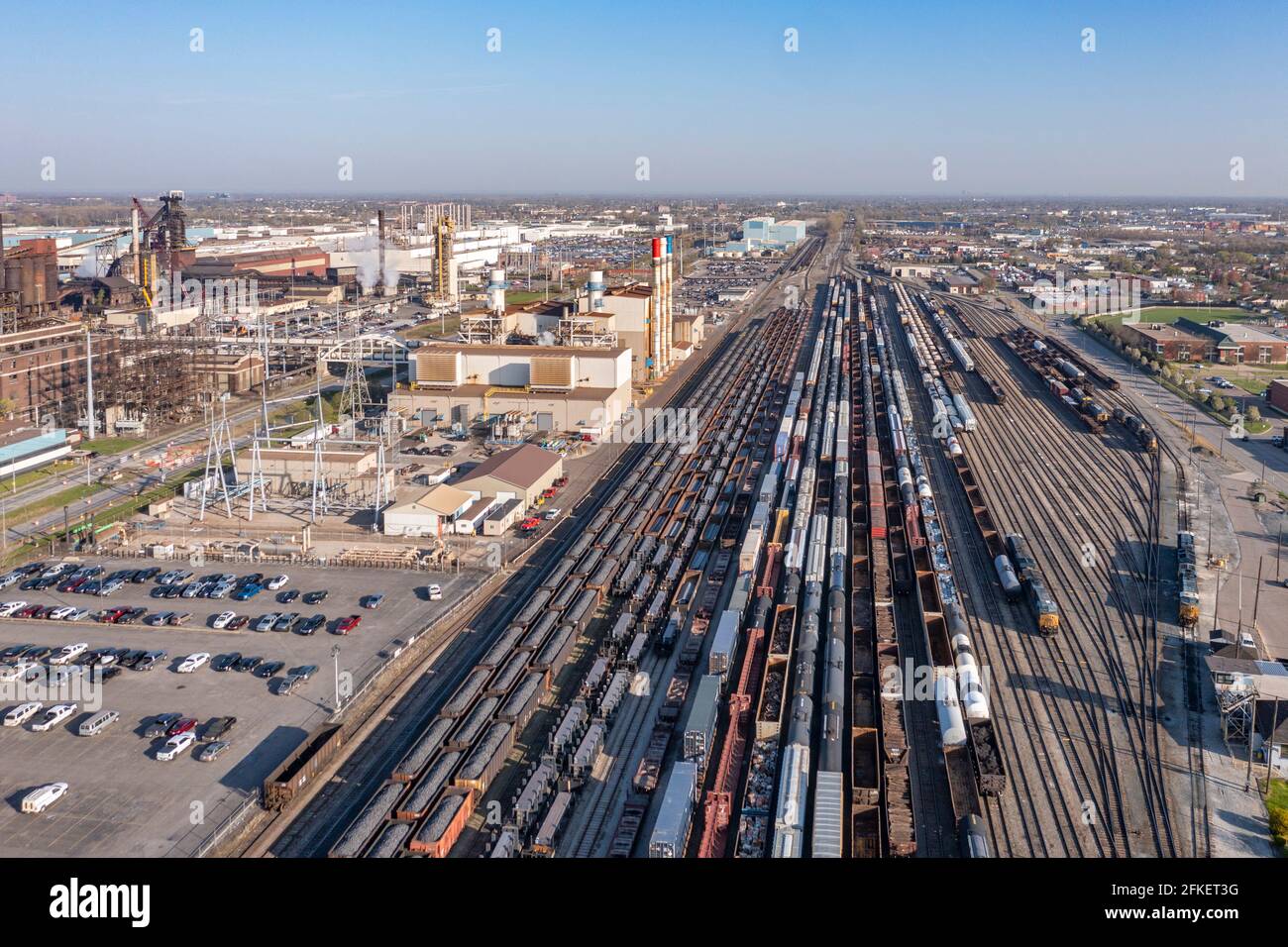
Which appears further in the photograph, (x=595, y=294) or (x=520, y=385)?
(x=595, y=294)

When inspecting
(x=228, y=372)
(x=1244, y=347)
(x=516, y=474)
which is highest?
(x=1244, y=347)

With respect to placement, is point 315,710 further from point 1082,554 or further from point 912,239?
point 912,239

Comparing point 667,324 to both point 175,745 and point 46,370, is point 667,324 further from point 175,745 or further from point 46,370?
point 175,745

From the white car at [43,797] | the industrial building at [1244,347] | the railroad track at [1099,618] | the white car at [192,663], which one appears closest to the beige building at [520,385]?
the railroad track at [1099,618]

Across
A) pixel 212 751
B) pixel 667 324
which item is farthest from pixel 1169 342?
pixel 212 751

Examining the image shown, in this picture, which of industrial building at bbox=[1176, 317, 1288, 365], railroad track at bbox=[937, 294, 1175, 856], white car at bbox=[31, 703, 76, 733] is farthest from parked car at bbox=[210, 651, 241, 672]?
industrial building at bbox=[1176, 317, 1288, 365]
